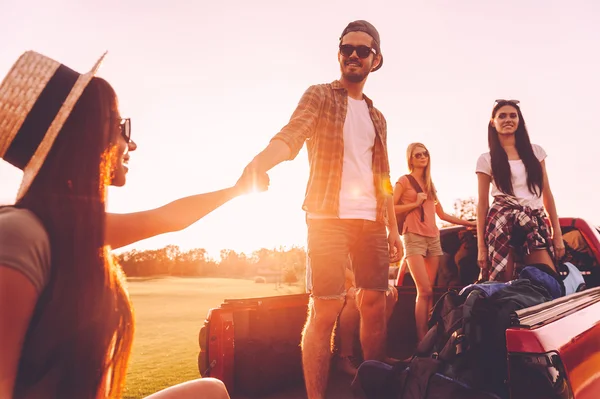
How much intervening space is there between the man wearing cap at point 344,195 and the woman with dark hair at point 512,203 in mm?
1116

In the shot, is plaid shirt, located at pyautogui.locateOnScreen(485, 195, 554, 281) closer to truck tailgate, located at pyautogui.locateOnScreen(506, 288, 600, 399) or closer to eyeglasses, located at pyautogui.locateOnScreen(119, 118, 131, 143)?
truck tailgate, located at pyautogui.locateOnScreen(506, 288, 600, 399)

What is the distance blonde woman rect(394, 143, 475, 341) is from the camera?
175 inches

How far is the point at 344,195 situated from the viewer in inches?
123

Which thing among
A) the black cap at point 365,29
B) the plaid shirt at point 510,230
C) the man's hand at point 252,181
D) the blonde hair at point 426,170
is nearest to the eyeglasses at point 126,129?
the man's hand at point 252,181

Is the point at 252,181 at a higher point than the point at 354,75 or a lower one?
lower

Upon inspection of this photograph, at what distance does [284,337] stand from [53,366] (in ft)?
8.98

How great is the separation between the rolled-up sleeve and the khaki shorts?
219cm

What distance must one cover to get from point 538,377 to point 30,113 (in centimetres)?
159

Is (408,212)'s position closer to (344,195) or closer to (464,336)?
(344,195)

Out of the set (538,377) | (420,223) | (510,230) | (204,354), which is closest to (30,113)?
(538,377)

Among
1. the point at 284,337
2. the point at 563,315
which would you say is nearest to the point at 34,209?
the point at 563,315

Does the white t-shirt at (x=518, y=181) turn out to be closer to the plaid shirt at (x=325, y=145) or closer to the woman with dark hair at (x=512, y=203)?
the woman with dark hair at (x=512, y=203)

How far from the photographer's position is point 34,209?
1031 millimetres

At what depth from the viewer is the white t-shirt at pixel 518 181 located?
400cm
